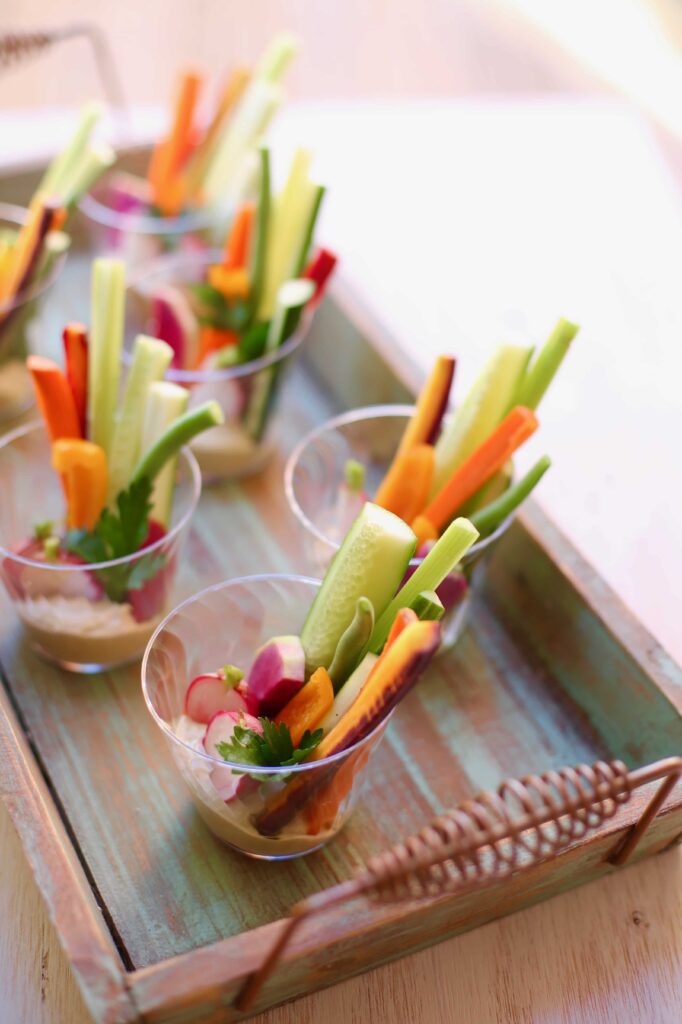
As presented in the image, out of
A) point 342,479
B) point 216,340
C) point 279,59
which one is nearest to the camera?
point 342,479

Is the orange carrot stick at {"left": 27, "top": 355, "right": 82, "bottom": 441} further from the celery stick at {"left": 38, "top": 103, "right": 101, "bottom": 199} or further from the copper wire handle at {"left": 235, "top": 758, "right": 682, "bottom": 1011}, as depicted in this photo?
the copper wire handle at {"left": 235, "top": 758, "right": 682, "bottom": 1011}

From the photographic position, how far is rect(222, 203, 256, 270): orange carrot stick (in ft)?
3.70

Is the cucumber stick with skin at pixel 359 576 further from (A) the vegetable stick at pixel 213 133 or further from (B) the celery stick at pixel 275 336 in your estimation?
(A) the vegetable stick at pixel 213 133

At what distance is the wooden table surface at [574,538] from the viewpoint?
0.75 metres

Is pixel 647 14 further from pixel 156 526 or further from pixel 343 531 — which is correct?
pixel 156 526

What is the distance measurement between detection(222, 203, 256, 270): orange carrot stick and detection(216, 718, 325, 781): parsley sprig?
1.80ft

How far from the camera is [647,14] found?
1734mm

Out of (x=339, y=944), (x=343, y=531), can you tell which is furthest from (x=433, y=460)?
(x=339, y=944)

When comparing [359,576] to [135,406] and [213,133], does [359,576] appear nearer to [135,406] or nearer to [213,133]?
[135,406]

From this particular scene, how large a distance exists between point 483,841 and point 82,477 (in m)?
0.45

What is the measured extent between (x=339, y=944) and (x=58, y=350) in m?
0.76

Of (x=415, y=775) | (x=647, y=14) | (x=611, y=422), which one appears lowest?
(x=415, y=775)

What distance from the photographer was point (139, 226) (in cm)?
129

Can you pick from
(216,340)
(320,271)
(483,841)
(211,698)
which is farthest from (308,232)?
(483,841)
